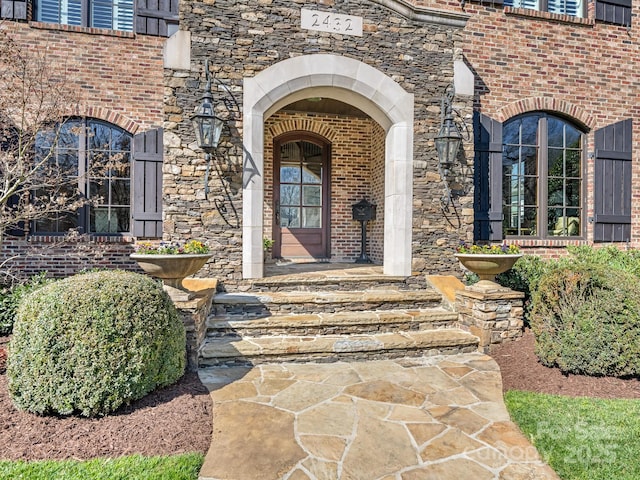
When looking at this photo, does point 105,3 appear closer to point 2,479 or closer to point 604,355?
point 2,479

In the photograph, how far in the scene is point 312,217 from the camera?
766 cm

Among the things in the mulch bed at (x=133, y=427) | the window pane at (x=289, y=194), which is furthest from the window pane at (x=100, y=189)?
the mulch bed at (x=133, y=427)

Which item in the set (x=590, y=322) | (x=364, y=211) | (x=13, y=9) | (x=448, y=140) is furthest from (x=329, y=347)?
(x=13, y=9)

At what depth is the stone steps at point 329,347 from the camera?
363 cm

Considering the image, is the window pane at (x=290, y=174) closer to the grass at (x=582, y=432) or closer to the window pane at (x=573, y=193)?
the window pane at (x=573, y=193)

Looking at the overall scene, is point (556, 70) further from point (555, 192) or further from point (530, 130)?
point (555, 192)

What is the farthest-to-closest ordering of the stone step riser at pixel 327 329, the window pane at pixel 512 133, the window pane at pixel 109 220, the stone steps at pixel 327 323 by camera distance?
the window pane at pixel 512 133, the window pane at pixel 109 220, the stone step riser at pixel 327 329, the stone steps at pixel 327 323

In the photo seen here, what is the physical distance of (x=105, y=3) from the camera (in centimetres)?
611

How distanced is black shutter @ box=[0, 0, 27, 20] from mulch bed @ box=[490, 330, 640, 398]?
26.0 ft

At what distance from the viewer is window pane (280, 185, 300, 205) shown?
7.55m

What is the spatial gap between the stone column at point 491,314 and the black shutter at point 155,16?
6003mm

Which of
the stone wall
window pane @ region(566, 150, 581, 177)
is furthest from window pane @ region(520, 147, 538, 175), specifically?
the stone wall

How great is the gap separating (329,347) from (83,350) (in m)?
2.12

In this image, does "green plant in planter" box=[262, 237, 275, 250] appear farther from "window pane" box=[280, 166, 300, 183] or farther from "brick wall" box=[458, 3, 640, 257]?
"brick wall" box=[458, 3, 640, 257]
